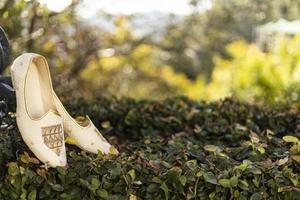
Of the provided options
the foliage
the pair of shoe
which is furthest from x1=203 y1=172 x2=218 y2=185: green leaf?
the foliage

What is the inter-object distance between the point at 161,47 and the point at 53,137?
7.42 metres

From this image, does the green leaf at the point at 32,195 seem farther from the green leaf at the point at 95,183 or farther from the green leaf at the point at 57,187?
the green leaf at the point at 95,183

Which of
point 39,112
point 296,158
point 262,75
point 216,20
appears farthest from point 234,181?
point 216,20

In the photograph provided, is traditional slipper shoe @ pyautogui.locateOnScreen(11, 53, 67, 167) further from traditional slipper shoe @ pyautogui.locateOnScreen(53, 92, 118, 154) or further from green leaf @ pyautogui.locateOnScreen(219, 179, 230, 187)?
green leaf @ pyautogui.locateOnScreen(219, 179, 230, 187)

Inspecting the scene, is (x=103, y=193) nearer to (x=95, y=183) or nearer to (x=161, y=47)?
(x=95, y=183)

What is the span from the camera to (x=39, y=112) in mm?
2637

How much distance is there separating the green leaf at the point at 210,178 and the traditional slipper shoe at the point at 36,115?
1.89 feet

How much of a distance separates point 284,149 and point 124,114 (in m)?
1.47

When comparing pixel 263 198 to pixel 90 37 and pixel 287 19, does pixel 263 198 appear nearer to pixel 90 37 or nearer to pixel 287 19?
pixel 90 37

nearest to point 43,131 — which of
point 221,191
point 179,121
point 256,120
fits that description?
point 221,191

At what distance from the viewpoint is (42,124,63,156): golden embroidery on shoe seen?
253cm

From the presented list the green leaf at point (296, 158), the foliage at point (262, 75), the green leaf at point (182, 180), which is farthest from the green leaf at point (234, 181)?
the foliage at point (262, 75)

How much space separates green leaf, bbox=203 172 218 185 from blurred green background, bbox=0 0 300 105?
376cm

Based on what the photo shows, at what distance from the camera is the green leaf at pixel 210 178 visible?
7.82 feet
